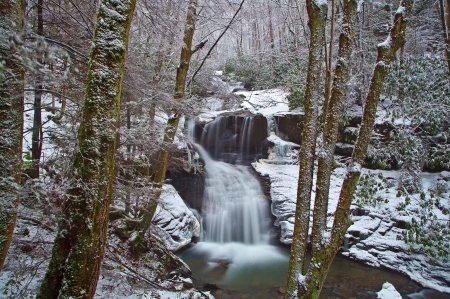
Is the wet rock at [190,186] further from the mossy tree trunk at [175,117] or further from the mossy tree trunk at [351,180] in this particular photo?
the mossy tree trunk at [351,180]

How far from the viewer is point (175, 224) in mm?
8273

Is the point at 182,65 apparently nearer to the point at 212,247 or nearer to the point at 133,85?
the point at 133,85

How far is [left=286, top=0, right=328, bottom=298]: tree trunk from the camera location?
10.3ft

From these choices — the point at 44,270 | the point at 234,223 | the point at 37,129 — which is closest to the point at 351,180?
the point at 37,129

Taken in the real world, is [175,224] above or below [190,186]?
below

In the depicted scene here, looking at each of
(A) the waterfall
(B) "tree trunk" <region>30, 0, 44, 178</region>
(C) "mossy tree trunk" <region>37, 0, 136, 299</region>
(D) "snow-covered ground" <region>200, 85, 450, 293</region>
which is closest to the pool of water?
(D) "snow-covered ground" <region>200, 85, 450, 293</region>

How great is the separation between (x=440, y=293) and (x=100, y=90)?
26.6 ft

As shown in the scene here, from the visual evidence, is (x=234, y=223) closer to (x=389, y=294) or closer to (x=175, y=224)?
(x=175, y=224)

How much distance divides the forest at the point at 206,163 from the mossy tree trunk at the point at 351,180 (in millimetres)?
16

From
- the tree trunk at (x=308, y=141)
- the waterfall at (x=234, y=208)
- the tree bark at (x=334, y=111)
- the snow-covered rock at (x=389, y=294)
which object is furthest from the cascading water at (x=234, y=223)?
the tree bark at (x=334, y=111)

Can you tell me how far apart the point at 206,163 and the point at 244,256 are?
468 cm

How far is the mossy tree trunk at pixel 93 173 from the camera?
2.05m

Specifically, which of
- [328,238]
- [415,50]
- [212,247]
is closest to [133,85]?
[328,238]

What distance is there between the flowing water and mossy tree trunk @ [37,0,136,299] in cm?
449
